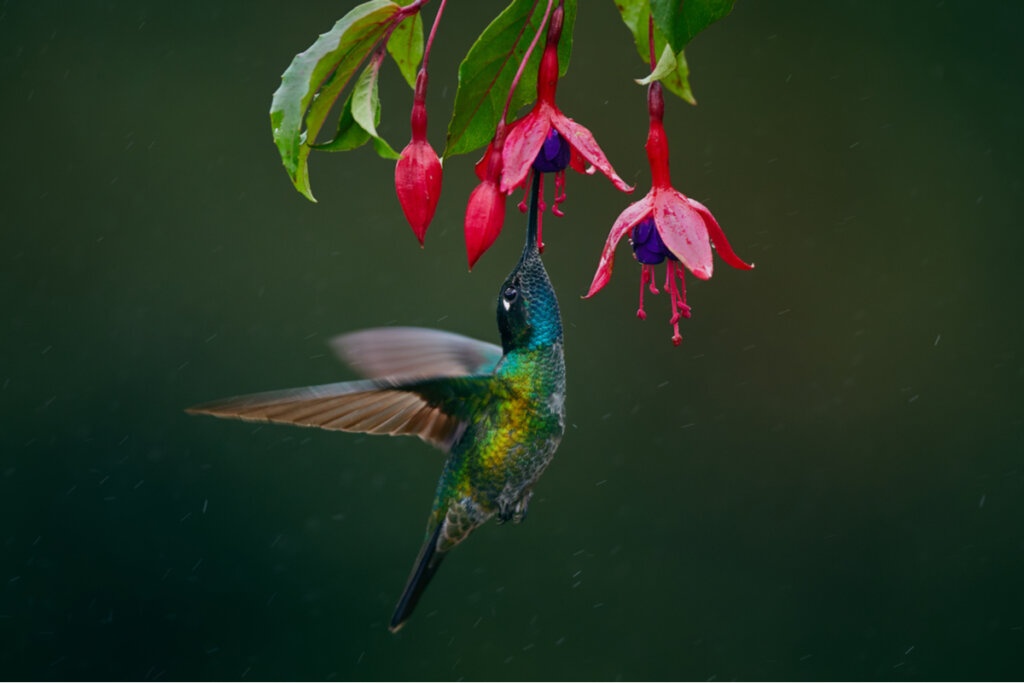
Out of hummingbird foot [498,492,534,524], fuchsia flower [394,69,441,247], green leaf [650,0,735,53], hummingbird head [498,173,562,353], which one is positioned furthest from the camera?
hummingbird foot [498,492,534,524]

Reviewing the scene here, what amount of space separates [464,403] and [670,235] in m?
0.39

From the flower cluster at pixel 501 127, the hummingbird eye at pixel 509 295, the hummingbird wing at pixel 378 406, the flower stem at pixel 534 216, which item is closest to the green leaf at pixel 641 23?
the flower cluster at pixel 501 127

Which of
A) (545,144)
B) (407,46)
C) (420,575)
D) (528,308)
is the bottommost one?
(420,575)

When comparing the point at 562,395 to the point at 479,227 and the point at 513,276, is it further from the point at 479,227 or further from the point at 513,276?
the point at 479,227

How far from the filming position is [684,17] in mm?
611

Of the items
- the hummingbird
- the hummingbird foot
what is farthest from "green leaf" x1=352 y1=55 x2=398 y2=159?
the hummingbird foot

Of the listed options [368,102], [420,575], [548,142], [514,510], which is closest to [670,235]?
[548,142]

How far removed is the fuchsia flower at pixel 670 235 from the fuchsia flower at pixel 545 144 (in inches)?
1.2

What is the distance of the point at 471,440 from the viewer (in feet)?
3.44

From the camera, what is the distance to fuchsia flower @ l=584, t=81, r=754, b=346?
0.67 m

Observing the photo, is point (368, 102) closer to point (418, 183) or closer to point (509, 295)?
point (418, 183)

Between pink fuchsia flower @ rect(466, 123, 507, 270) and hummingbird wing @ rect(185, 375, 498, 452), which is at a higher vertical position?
pink fuchsia flower @ rect(466, 123, 507, 270)

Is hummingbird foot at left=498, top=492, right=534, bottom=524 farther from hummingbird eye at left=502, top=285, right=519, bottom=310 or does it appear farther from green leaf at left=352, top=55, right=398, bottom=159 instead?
green leaf at left=352, top=55, right=398, bottom=159

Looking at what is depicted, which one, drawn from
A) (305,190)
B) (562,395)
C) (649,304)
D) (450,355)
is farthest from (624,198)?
(305,190)
